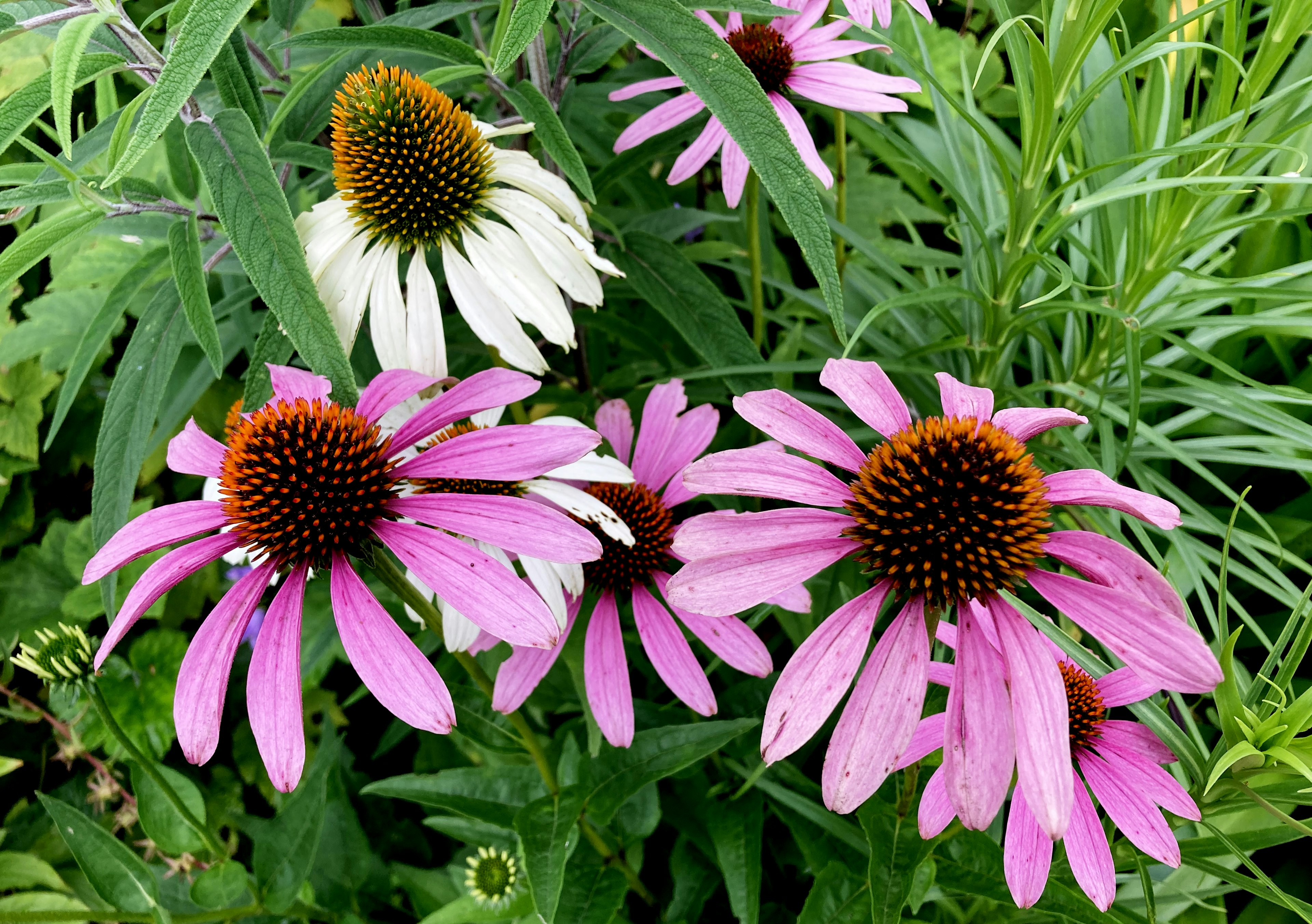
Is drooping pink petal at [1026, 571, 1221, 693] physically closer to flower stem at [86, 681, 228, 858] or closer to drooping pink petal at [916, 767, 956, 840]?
drooping pink petal at [916, 767, 956, 840]

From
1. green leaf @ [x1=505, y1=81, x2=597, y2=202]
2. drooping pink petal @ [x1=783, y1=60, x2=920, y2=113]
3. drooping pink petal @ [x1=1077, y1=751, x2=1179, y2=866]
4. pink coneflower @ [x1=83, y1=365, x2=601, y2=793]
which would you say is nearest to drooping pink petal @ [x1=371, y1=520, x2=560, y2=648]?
pink coneflower @ [x1=83, y1=365, x2=601, y2=793]

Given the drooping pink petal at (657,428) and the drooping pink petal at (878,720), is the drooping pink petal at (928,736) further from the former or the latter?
the drooping pink petal at (657,428)

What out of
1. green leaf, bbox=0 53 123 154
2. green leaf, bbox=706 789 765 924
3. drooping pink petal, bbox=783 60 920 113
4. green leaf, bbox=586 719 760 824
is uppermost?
green leaf, bbox=0 53 123 154

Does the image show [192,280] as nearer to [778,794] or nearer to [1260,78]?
[778,794]

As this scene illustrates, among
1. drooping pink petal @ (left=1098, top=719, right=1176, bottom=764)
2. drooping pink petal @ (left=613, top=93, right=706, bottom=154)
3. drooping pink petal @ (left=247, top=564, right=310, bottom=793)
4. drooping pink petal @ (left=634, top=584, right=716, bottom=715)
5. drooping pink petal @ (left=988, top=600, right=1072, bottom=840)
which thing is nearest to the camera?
drooping pink petal @ (left=988, top=600, right=1072, bottom=840)

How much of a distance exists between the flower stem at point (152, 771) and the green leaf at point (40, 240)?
339 millimetres

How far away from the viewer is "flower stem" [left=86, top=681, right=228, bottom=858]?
697 millimetres

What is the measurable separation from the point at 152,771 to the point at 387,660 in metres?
0.36

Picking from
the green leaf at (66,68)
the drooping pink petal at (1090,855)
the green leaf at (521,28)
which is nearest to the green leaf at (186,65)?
the green leaf at (66,68)

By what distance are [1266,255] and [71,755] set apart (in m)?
1.69

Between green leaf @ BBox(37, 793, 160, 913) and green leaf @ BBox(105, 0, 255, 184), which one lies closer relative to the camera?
green leaf @ BBox(105, 0, 255, 184)

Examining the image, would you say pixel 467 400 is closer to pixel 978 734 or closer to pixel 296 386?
pixel 296 386

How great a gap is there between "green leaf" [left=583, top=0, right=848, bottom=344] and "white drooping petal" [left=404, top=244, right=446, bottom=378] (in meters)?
0.27

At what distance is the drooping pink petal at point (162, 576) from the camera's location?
0.56 metres
